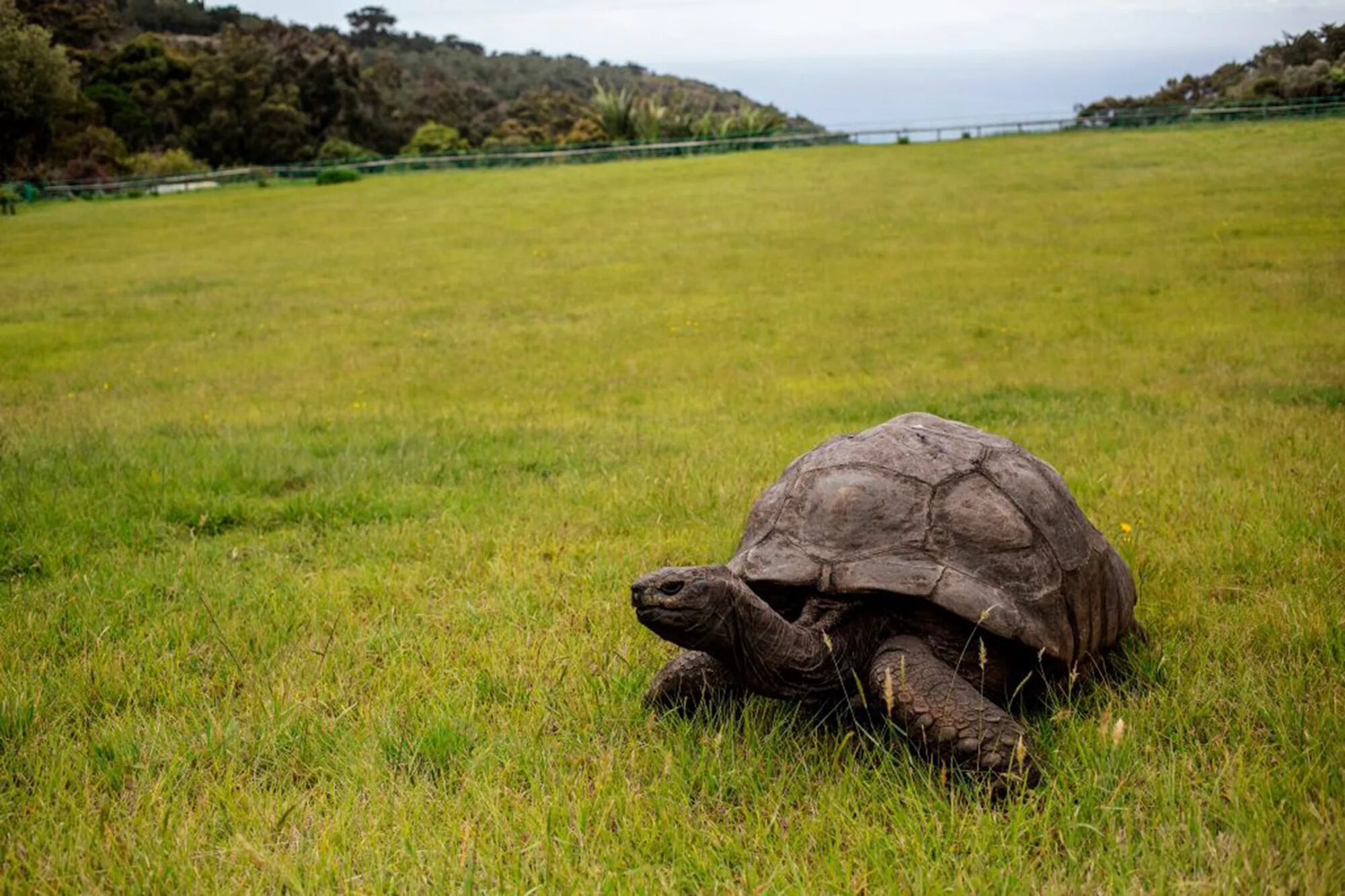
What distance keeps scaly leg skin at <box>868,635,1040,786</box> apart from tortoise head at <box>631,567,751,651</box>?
57cm

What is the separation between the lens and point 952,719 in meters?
3.26

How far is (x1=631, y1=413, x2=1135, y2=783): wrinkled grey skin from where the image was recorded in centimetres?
326

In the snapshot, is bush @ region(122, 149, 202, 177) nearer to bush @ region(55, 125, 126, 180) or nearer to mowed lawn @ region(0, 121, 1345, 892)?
bush @ region(55, 125, 126, 180)

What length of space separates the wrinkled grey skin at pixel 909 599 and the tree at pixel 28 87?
18087mm

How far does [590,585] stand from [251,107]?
66604mm

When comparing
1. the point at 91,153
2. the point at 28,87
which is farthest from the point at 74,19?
the point at 91,153

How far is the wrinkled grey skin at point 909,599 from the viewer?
3.26 metres

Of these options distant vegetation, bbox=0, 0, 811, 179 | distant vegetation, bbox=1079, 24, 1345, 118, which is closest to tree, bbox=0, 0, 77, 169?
distant vegetation, bbox=0, 0, 811, 179

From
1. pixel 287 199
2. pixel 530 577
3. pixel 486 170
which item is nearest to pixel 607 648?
pixel 530 577

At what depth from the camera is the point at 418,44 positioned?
428 ft

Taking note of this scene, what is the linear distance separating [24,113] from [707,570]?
29.1m

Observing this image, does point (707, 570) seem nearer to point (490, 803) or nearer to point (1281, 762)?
point (490, 803)

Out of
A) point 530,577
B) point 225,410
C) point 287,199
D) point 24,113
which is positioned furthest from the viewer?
point 287,199

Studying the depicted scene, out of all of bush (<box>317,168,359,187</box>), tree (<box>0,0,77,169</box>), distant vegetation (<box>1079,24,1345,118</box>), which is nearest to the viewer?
distant vegetation (<box>1079,24,1345,118</box>)
